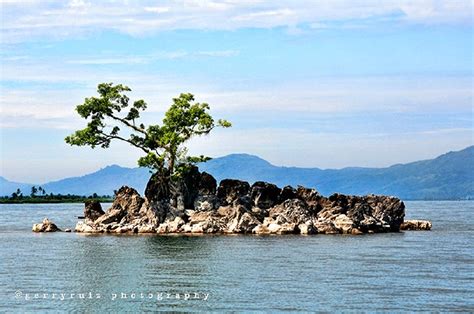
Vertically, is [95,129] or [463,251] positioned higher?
[95,129]

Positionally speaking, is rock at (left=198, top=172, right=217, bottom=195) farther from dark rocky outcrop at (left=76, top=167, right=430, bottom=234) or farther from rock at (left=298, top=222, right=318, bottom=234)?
rock at (left=298, top=222, right=318, bottom=234)

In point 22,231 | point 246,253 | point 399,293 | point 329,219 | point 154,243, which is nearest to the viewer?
point 399,293

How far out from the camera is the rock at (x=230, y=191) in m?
90.8

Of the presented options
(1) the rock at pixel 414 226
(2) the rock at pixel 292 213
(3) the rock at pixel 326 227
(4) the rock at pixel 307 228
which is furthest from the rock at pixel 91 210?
(1) the rock at pixel 414 226

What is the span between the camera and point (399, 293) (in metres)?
45.8

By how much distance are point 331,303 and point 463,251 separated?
2989 cm

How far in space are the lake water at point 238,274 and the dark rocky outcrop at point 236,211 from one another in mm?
5745

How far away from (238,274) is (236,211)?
113ft

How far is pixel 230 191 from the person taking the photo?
91.1m

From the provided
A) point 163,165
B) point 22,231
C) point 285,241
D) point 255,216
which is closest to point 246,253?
point 285,241

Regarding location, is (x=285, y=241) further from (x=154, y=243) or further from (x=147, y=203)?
(x=147, y=203)

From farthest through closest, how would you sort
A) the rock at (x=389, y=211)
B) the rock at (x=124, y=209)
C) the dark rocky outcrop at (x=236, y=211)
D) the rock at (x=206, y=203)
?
the rock at (x=389, y=211) < the rock at (x=124, y=209) < the rock at (x=206, y=203) < the dark rocky outcrop at (x=236, y=211)

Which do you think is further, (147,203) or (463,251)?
(147,203)

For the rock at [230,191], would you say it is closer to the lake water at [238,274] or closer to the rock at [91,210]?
the lake water at [238,274]
